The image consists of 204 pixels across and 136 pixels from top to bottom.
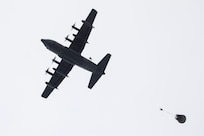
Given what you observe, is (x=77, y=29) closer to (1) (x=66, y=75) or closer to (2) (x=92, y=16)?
(2) (x=92, y=16)

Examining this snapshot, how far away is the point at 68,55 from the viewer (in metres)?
52.8

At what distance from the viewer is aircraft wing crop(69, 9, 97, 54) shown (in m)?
54.1

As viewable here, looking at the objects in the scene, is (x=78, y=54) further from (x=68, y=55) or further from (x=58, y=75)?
(x=58, y=75)

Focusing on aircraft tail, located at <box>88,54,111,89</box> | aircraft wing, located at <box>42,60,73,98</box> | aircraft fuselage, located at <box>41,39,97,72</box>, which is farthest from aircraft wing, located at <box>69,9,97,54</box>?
aircraft tail, located at <box>88,54,111,89</box>

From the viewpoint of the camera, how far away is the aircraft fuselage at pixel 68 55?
51625mm

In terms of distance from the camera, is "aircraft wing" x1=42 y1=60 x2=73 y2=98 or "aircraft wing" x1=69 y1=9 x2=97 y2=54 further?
"aircraft wing" x1=42 y1=60 x2=73 y2=98

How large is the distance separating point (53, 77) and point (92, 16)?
1370 cm

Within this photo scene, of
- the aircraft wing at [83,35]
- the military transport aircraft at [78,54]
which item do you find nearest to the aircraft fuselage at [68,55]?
the military transport aircraft at [78,54]

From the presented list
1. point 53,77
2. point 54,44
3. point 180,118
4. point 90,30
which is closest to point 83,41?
point 90,30

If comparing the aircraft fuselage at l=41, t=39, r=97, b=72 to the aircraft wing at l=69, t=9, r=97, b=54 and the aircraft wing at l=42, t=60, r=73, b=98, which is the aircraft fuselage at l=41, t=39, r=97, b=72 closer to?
the aircraft wing at l=69, t=9, r=97, b=54

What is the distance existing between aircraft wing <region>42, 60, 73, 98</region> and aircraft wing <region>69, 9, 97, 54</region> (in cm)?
405

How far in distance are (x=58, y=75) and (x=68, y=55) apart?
744 cm

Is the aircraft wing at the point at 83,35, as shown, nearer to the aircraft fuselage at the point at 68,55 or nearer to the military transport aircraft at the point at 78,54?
the military transport aircraft at the point at 78,54

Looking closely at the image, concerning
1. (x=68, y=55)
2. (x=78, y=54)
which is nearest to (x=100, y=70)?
(x=78, y=54)
